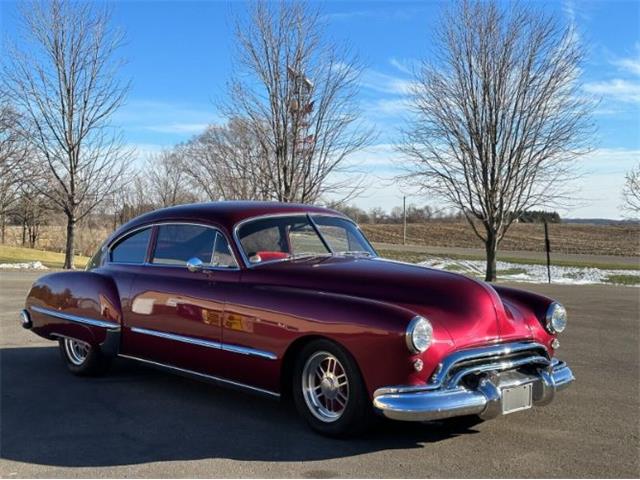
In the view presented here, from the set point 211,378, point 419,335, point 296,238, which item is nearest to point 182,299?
point 211,378

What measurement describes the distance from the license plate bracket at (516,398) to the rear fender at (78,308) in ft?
11.4

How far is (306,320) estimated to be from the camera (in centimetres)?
435

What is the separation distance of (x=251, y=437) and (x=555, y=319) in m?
2.51

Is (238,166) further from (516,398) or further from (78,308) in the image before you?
(516,398)

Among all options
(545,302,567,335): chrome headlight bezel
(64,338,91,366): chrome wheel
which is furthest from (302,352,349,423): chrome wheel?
(64,338,91,366): chrome wheel

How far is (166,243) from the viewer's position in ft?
18.8

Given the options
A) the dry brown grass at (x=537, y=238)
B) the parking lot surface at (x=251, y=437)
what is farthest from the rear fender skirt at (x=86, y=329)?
the dry brown grass at (x=537, y=238)

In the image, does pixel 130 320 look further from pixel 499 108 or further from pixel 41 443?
pixel 499 108

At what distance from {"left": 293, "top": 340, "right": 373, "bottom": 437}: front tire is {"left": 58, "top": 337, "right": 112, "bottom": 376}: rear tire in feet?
8.06

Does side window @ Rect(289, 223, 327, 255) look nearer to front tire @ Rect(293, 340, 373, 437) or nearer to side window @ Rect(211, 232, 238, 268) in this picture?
side window @ Rect(211, 232, 238, 268)

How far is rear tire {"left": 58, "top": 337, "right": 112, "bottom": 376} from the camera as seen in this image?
19.9 ft

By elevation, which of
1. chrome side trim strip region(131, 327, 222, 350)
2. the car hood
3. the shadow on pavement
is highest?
the car hood

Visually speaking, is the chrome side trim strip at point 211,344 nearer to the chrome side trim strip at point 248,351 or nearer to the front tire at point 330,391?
the chrome side trim strip at point 248,351

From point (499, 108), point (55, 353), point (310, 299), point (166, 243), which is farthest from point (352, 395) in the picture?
point (499, 108)
